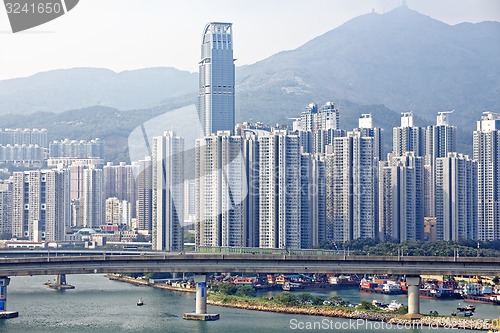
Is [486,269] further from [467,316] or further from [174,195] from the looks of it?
[174,195]

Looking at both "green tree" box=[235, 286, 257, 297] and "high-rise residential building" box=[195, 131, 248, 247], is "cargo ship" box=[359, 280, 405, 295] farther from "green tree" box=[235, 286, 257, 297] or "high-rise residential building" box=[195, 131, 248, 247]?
"high-rise residential building" box=[195, 131, 248, 247]

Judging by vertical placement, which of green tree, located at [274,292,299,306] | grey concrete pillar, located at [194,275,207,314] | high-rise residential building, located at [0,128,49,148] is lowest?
green tree, located at [274,292,299,306]

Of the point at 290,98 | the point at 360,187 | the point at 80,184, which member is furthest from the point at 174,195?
the point at 290,98

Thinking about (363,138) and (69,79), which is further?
(69,79)

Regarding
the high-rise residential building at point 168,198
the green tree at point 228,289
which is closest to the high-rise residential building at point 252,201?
the high-rise residential building at point 168,198

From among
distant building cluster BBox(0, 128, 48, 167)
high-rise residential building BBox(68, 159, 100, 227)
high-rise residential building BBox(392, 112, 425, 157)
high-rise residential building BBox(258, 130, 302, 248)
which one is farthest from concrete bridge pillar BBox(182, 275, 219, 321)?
distant building cluster BBox(0, 128, 48, 167)

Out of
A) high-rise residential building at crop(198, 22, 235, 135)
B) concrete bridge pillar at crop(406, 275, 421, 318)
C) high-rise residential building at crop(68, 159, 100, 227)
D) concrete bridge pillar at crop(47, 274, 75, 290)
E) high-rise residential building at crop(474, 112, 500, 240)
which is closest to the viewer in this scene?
concrete bridge pillar at crop(406, 275, 421, 318)
